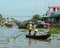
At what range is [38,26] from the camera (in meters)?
64.2

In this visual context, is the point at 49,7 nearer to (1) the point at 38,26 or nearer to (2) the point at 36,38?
(1) the point at 38,26

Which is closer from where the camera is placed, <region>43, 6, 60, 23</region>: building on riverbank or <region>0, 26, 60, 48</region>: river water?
<region>0, 26, 60, 48</region>: river water

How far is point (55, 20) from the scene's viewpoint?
7500 cm

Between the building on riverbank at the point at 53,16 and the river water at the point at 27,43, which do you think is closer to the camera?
the river water at the point at 27,43

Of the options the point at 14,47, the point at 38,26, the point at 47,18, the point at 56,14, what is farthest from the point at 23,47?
the point at 47,18

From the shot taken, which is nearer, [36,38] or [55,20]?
[36,38]

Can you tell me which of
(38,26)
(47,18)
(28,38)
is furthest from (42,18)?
(28,38)

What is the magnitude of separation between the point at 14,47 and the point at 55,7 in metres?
66.7

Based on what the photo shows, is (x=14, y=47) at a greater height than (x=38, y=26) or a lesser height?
greater

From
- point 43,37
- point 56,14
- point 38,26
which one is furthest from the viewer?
point 56,14

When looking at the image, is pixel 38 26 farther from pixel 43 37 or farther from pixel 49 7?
pixel 43 37

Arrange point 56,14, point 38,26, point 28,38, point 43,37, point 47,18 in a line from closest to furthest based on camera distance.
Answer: point 43,37, point 28,38, point 38,26, point 56,14, point 47,18

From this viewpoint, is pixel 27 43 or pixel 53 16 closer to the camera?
pixel 27 43

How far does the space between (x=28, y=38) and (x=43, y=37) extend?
95.5 inches
